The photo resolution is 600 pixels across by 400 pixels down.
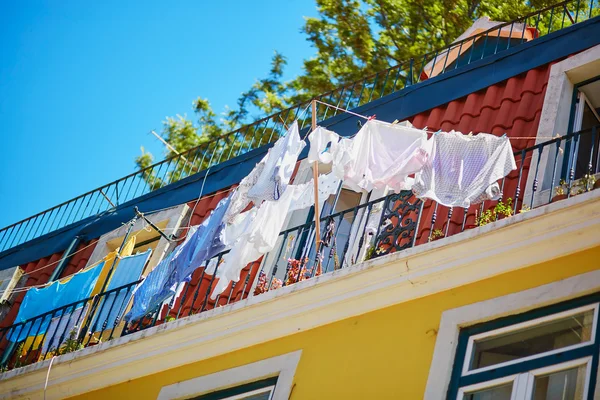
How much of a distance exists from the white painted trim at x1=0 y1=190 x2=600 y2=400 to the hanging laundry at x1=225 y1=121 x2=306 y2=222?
3.76 ft

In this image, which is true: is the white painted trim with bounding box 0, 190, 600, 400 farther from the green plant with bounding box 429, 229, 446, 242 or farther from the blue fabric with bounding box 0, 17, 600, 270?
the blue fabric with bounding box 0, 17, 600, 270

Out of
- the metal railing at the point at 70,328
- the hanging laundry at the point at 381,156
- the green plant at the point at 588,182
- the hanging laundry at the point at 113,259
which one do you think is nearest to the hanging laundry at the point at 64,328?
the metal railing at the point at 70,328

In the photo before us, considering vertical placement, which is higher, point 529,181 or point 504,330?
point 529,181

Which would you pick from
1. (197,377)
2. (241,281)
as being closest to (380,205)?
(241,281)

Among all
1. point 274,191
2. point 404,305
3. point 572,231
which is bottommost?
point 404,305

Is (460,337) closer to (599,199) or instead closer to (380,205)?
(599,199)

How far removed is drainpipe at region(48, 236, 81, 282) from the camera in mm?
12188

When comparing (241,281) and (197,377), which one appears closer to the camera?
(197,377)

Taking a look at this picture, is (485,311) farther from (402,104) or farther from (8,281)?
(8,281)

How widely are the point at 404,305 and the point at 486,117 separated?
9.10 feet

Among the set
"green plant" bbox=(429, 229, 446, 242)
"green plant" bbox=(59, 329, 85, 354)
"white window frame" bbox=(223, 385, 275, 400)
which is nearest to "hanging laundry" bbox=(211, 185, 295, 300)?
"white window frame" bbox=(223, 385, 275, 400)

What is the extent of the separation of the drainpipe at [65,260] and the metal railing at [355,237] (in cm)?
125

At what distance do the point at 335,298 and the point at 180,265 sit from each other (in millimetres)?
2170

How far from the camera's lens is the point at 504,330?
6352mm
